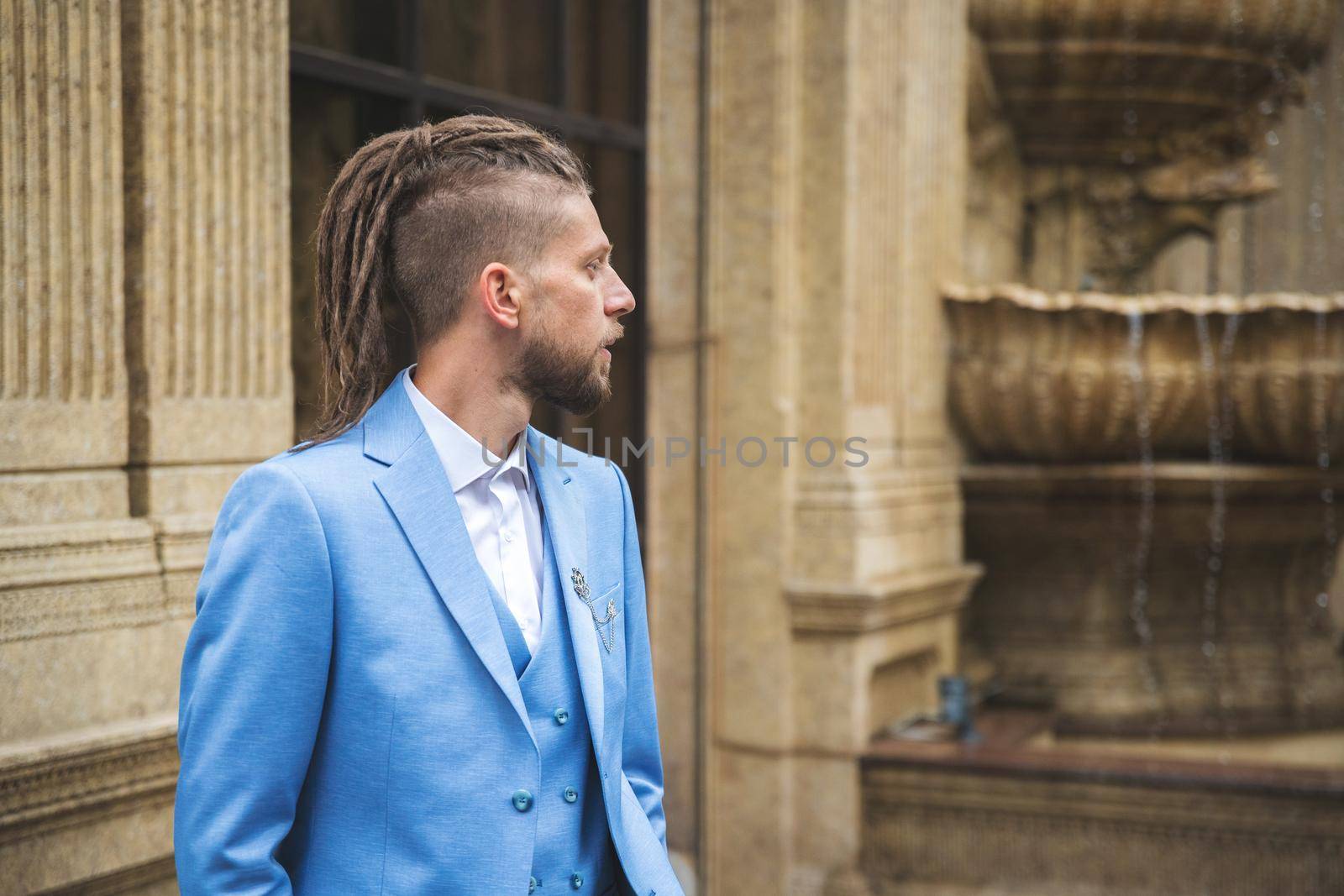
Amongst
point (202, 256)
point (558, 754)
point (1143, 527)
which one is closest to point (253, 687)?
point (558, 754)

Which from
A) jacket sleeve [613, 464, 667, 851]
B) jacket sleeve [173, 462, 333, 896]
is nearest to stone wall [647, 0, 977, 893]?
jacket sleeve [613, 464, 667, 851]

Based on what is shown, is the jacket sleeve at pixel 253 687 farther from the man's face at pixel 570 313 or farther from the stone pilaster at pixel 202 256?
the stone pilaster at pixel 202 256

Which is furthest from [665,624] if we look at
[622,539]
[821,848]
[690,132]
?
[622,539]

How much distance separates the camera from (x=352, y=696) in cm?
157

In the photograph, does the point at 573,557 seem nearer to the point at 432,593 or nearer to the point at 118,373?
the point at 432,593

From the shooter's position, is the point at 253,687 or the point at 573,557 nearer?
the point at 253,687

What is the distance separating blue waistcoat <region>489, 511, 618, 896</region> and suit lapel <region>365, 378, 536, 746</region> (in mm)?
42

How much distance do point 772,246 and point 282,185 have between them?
235 centimetres

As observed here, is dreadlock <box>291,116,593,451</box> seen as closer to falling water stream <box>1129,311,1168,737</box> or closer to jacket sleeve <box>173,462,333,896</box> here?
jacket sleeve <box>173,462,333,896</box>

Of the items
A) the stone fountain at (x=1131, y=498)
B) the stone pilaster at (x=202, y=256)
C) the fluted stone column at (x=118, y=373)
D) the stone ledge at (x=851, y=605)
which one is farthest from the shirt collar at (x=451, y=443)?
the stone fountain at (x=1131, y=498)

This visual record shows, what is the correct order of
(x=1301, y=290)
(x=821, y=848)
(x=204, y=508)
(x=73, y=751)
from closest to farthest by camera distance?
(x=73, y=751)
(x=204, y=508)
(x=821, y=848)
(x=1301, y=290)

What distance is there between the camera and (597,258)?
1771 mm

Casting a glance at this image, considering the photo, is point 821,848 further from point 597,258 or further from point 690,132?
point 597,258

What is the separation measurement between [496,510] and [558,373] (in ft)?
0.64
